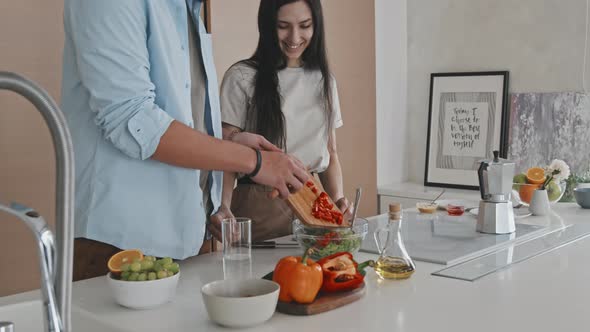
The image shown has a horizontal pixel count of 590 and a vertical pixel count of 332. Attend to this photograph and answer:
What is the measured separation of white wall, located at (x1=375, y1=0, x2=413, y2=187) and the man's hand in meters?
2.48

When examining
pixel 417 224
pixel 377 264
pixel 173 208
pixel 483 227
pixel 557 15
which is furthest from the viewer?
pixel 557 15

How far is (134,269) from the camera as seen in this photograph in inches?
53.0

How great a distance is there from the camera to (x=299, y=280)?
4.31ft

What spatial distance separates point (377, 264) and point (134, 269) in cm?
57

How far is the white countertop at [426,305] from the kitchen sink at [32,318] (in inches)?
0.7

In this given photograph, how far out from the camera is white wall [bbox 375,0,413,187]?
4.22 m

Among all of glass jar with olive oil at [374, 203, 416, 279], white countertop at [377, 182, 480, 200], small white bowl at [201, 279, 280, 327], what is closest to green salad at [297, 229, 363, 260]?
glass jar with olive oil at [374, 203, 416, 279]

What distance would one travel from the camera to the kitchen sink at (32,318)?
1.32 metres

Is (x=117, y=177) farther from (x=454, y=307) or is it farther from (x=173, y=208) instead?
(x=454, y=307)

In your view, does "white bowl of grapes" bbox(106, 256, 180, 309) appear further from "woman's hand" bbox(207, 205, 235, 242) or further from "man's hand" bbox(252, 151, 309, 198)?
"woman's hand" bbox(207, 205, 235, 242)

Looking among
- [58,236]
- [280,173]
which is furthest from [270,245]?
[58,236]

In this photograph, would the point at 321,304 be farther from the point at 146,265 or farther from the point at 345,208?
the point at 345,208

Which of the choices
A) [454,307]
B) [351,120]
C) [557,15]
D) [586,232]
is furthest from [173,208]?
[557,15]

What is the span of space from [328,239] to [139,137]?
52cm
